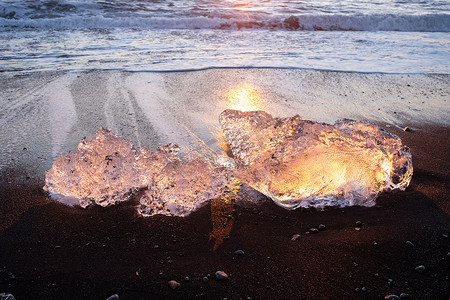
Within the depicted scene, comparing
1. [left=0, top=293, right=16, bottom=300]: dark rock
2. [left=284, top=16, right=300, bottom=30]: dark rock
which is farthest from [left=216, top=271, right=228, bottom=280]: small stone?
[left=284, top=16, right=300, bottom=30]: dark rock

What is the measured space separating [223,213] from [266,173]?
419mm

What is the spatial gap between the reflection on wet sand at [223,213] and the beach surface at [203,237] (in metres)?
0.01

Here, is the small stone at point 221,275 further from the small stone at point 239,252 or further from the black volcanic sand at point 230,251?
the small stone at point 239,252

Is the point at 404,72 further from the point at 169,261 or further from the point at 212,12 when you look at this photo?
the point at 212,12

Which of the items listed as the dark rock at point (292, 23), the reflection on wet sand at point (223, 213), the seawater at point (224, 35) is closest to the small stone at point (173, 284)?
the reflection on wet sand at point (223, 213)

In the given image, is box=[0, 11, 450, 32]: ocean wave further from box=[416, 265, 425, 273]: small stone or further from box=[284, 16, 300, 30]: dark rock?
box=[416, 265, 425, 273]: small stone

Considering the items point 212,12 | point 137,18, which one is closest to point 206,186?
point 137,18

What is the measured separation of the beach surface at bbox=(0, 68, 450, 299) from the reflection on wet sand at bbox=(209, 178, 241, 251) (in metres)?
0.01

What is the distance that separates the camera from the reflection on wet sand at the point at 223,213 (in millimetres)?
1979

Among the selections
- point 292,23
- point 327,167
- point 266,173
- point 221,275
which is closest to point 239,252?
point 221,275

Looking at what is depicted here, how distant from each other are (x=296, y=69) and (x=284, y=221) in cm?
401

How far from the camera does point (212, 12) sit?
10.8 metres

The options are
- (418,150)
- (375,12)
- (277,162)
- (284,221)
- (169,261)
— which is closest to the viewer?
(169,261)

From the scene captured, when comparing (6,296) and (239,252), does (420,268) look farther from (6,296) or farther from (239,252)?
(6,296)
